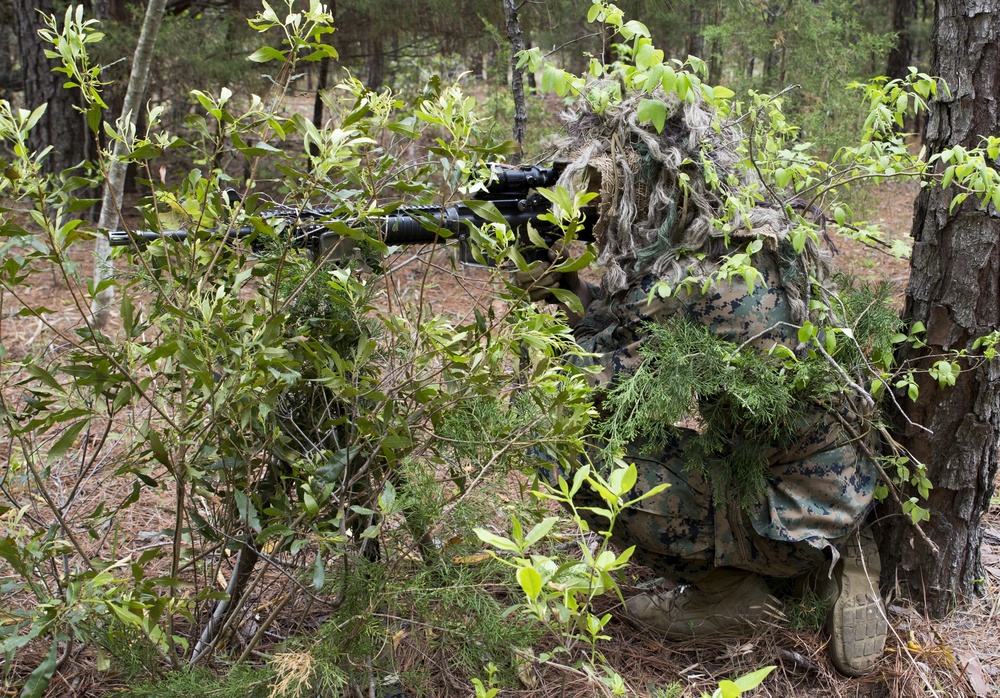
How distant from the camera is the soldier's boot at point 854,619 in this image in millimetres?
2533

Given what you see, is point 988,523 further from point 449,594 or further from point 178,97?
point 178,97

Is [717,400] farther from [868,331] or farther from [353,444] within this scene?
[353,444]

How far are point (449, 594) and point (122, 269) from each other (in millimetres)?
1430

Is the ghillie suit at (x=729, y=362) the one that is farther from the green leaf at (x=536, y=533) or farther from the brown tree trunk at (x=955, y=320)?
the green leaf at (x=536, y=533)

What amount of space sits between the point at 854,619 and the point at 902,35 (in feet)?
29.7

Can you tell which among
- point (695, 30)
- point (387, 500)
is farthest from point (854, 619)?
point (695, 30)

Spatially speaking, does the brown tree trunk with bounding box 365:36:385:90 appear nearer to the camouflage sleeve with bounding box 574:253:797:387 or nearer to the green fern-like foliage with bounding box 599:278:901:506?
the camouflage sleeve with bounding box 574:253:797:387

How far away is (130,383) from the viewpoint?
5.75ft

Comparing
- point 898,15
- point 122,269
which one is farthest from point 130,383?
point 898,15

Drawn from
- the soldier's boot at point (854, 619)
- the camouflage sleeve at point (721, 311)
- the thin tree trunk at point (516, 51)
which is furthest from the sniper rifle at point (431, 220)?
the soldier's boot at point (854, 619)

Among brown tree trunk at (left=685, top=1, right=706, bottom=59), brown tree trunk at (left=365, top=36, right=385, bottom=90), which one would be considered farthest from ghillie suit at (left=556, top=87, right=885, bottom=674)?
brown tree trunk at (left=365, top=36, right=385, bottom=90)

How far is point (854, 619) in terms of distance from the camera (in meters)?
2.54

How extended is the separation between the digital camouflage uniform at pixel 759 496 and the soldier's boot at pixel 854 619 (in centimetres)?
13

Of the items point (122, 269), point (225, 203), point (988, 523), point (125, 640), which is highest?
point (225, 203)
